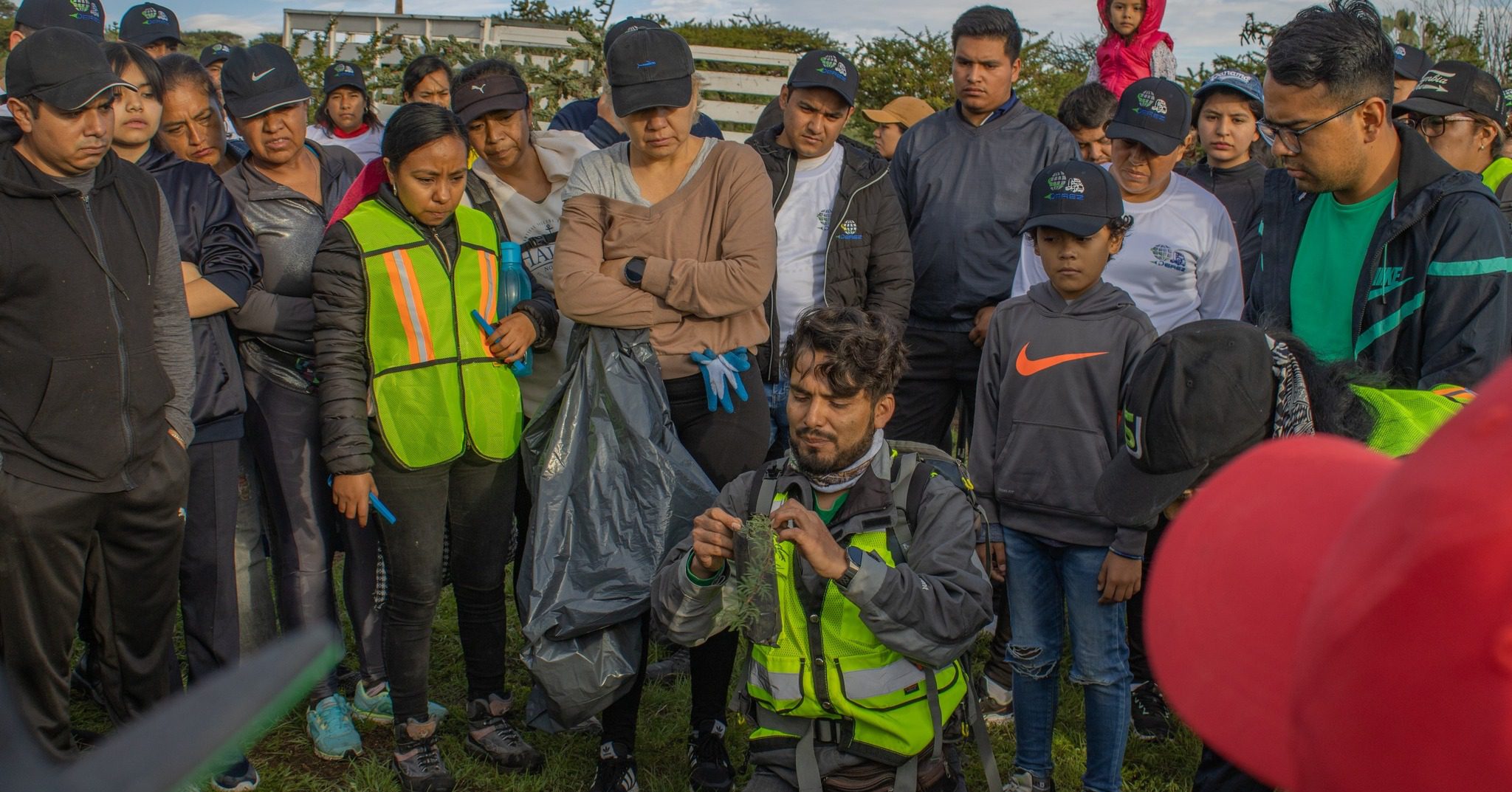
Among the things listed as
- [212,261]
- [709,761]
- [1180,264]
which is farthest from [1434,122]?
[212,261]

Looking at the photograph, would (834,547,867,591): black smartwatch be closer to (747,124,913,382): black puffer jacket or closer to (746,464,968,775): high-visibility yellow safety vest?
(746,464,968,775): high-visibility yellow safety vest

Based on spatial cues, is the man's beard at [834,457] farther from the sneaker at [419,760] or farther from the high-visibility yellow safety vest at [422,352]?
the sneaker at [419,760]

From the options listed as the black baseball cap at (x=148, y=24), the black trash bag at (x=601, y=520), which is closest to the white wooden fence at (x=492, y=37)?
the black baseball cap at (x=148, y=24)

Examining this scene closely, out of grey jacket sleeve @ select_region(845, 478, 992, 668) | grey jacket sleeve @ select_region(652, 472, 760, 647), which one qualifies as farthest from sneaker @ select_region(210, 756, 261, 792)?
grey jacket sleeve @ select_region(845, 478, 992, 668)

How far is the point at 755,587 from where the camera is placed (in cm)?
297

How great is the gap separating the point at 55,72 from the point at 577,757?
109 inches

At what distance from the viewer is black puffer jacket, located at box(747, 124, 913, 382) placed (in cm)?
475

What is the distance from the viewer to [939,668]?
10.1 feet

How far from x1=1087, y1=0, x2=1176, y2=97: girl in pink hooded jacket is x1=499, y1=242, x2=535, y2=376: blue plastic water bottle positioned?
11.3 feet

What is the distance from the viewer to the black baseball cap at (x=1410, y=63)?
584 cm

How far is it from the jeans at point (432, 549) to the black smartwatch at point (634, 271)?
74 centimetres

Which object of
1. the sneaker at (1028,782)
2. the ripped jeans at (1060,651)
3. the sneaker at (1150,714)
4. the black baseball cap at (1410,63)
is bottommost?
the sneaker at (1150,714)

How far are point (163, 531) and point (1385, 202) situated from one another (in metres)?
3.60

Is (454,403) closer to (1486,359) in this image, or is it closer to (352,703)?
(352,703)
